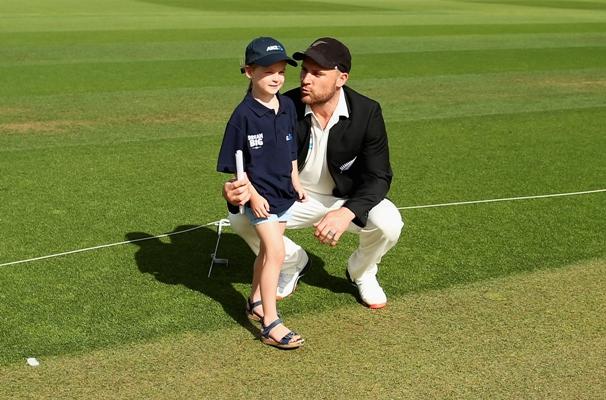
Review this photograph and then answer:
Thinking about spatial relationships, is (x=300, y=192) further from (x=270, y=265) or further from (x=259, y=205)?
(x=270, y=265)

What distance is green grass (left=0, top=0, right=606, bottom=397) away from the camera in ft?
18.5

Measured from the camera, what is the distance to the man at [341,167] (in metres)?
5.47

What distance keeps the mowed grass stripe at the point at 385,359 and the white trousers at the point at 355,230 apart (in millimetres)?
303

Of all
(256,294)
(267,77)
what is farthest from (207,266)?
(267,77)

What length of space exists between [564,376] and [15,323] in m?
3.05

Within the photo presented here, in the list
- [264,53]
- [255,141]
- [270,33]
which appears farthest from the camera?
[270,33]

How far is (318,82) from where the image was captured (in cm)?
547

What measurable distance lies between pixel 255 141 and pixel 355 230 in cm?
109

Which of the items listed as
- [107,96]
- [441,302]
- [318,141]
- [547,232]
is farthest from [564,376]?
[107,96]

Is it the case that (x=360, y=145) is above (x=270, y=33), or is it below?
above

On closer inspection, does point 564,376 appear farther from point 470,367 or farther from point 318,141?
point 318,141

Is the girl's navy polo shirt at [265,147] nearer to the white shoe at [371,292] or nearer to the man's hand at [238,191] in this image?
the man's hand at [238,191]

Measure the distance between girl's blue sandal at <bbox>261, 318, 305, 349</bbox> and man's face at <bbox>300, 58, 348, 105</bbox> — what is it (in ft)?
4.43

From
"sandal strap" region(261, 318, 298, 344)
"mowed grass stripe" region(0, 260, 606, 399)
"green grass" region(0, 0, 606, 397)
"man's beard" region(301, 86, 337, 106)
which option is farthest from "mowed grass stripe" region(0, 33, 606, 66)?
"sandal strap" region(261, 318, 298, 344)
